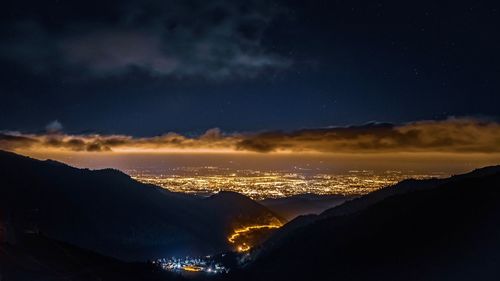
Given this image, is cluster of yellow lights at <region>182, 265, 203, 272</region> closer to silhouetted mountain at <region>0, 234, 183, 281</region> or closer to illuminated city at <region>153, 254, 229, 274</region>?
illuminated city at <region>153, 254, 229, 274</region>

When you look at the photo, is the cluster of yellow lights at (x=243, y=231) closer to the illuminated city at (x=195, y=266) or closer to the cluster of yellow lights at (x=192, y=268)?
the illuminated city at (x=195, y=266)

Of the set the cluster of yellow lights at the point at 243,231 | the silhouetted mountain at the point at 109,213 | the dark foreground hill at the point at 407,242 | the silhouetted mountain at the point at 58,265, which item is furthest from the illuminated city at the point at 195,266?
the cluster of yellow lights at the point at 243,231

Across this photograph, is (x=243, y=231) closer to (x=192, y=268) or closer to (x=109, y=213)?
(x=109, y=213)

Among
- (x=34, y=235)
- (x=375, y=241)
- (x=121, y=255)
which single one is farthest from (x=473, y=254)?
(x=121, y=255)

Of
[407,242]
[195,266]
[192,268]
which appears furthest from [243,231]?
[407,242]

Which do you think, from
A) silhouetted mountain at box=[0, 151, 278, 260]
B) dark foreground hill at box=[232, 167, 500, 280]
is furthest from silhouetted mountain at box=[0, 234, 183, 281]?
silhouetted mountain at box=[0, 151, 278, 260]
